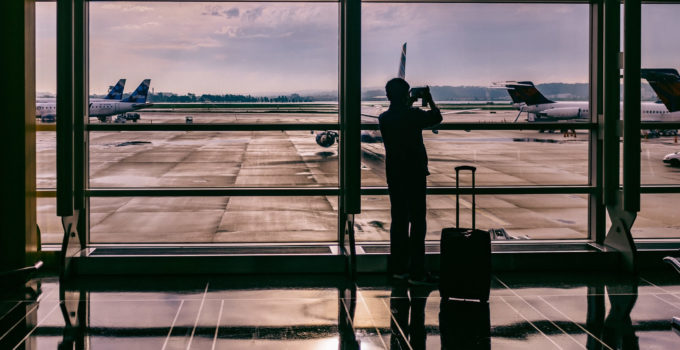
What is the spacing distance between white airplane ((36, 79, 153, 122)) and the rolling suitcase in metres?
3.08

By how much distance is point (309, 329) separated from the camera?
14.2ft

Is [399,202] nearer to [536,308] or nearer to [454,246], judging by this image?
[454,246]

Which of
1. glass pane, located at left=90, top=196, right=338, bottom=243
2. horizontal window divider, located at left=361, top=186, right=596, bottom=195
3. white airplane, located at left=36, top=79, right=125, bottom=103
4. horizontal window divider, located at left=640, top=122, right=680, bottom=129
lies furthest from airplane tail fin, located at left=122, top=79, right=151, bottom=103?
glass pane, located at left=90, top=196, right=338, bottom=243

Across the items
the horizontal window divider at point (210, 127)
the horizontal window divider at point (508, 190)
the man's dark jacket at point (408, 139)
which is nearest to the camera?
the man's dark jacket at point (408, 139)

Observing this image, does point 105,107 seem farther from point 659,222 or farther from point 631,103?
point 659,222

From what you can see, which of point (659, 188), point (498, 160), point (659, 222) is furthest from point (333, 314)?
point (498, 160)

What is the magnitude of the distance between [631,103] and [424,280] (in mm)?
2505

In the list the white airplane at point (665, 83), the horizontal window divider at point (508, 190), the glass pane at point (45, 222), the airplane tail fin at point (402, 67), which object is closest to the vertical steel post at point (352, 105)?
the horizontal window divider at point (508, 190)

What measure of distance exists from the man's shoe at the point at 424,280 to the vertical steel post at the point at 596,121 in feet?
6.85

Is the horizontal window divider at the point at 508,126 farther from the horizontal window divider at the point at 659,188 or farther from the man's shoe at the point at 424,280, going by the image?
the man's shoe at the point at 424,280

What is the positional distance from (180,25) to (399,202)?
312cm

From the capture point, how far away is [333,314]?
15.6ft

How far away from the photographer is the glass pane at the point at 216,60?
6570 mm

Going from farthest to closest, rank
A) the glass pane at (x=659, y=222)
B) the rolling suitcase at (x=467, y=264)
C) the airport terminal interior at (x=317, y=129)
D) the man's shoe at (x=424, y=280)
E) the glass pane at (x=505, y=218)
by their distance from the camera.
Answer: the glass pane at (x=659, y=222), the glass pane at (x=505, y=218), the man's shoe at (x=424, y=280), the airport terminal interior at (x=317, y=129), the rolling suitcase at (x=467, y=264)
